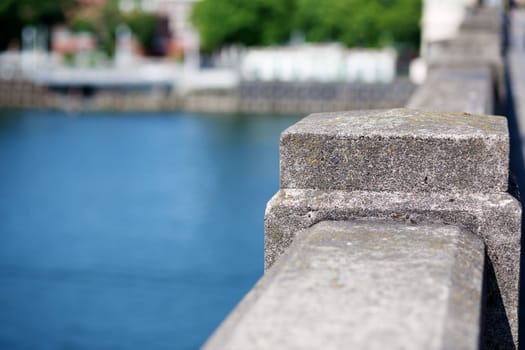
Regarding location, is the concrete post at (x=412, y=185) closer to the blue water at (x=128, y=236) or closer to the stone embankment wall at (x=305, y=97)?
Result: the blue water at (x=128, y=236)

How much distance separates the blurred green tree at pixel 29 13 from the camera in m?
99.2

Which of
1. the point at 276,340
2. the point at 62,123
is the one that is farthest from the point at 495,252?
the point at 62,123

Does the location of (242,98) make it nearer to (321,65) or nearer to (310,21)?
(321,65)

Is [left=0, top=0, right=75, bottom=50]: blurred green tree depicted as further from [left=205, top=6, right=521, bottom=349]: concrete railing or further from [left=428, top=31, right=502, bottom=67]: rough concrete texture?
[left=205, top=6, right=521, bottom=349]: concrete railing

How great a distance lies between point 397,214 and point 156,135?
66.6 m

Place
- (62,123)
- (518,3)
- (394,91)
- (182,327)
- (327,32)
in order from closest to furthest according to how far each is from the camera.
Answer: (182,327), (518,3), (62,123), (394,91), (327,32)

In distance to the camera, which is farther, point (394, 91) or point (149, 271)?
point (394, 91)

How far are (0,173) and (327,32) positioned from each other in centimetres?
4747

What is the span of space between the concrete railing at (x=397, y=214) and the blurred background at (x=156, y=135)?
25.3 feet

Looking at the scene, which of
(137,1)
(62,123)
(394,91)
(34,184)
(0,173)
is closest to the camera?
(34,184)

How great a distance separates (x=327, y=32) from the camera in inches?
3610

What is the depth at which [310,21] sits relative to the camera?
9119 cm

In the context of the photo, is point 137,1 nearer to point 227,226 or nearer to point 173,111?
point 173,111

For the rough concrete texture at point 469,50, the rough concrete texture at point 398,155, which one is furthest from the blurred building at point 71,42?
the rough concrete texture at point 398,155
